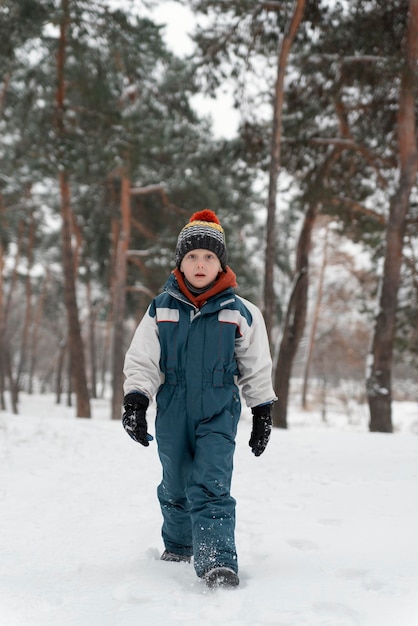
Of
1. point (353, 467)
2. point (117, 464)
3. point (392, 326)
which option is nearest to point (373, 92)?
point (392, 326)

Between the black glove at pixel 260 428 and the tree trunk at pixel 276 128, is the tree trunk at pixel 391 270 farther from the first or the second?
the black glove at pixel 260 428

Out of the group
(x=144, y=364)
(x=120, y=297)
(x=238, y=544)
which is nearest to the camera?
(x=144, y=364)

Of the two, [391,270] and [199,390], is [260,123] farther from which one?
[199,390]

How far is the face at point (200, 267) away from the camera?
2703 millimetres

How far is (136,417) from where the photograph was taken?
2.53 metres

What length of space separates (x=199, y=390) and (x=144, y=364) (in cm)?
32

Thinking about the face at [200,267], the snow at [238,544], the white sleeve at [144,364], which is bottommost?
the snow at [238,544]

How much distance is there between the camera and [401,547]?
2734mm

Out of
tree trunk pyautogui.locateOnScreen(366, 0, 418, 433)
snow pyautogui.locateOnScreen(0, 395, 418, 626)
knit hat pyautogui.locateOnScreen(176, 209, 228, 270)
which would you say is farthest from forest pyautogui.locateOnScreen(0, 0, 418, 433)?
knit hat pyautogui.locateOnScreen(176, 209, 228, 270)

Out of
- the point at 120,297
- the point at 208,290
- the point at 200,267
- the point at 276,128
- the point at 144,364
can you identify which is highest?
the point at 276,128

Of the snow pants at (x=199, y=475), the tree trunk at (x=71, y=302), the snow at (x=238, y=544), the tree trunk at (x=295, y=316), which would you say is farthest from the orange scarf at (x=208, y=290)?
the tree trunk at (x=295, y=316)

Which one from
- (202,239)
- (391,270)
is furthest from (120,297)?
(202,239)

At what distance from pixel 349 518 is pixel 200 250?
2.06 meters

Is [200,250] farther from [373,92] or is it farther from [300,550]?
[373,92]
